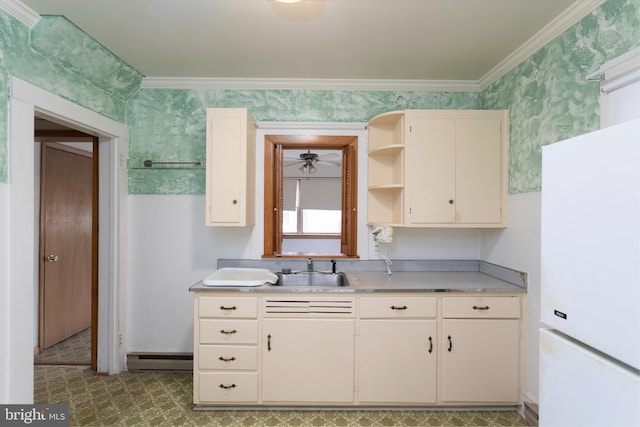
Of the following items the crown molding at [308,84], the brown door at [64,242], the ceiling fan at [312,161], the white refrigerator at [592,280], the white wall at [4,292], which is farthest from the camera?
the brown door at [64,242]

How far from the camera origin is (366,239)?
287cm

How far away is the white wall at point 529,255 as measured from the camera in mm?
2119

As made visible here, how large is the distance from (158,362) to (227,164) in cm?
177

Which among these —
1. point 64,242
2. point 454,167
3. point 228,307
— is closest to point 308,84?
point 454,167

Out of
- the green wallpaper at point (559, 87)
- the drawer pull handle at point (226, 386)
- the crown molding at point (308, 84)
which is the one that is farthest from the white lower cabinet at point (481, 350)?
the crown molding at point (308, 84)

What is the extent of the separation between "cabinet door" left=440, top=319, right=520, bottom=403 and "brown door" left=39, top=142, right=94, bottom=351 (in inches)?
120

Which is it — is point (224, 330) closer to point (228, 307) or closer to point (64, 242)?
point (228, 307)

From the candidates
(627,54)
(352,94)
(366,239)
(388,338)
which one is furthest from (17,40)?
(627,54)

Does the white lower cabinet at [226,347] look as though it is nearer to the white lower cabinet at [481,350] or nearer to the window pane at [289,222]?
the window pane at [289,222]

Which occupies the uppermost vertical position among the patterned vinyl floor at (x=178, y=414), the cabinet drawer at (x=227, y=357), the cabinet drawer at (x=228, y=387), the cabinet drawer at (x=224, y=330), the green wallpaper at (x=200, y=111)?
the green wallpaper at (x=200, y=111)

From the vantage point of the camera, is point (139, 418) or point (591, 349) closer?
point (591, 349)

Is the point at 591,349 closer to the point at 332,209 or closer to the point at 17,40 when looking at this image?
the point at 332,209

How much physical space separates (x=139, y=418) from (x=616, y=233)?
2.68 meters

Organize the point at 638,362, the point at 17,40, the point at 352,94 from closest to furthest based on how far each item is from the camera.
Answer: the point at 638,362
the point at 17,40
the point at 352,94
